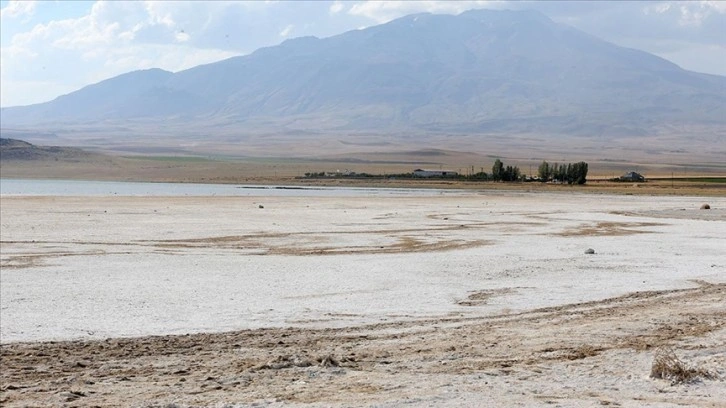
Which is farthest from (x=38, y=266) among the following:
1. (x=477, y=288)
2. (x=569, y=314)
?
(x=569, y=314)

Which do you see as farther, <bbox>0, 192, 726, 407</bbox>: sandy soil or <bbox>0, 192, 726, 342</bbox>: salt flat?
<bbox>0, 192, 726, 342</bbox>: salt flat

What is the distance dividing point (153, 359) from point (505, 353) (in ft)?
14.1

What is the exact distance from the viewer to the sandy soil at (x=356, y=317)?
945 centimetres

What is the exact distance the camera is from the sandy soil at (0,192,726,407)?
31.0 feet

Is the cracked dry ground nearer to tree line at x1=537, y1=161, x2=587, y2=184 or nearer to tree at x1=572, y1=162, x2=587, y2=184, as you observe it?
tree at x1=572, y1=162, x2=587, y2=184

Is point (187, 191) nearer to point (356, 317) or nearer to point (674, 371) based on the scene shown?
point (356, 317)

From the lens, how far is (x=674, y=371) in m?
9.35

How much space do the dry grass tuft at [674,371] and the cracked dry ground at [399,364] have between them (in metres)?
0.11

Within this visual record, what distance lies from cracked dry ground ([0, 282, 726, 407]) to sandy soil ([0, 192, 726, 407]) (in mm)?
31

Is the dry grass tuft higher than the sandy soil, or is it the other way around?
the dry grass tuft

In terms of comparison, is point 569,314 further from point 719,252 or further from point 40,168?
point 40,168

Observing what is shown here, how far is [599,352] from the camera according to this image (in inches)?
431

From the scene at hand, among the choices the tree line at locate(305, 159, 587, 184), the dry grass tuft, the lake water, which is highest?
the tree line at locate(305, 159, 587, 184)

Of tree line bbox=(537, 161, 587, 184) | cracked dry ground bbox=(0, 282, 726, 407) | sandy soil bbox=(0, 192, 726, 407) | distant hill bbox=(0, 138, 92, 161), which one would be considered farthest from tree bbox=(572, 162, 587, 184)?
cracked dry ground bbox=(0, 282, 726, 407)
